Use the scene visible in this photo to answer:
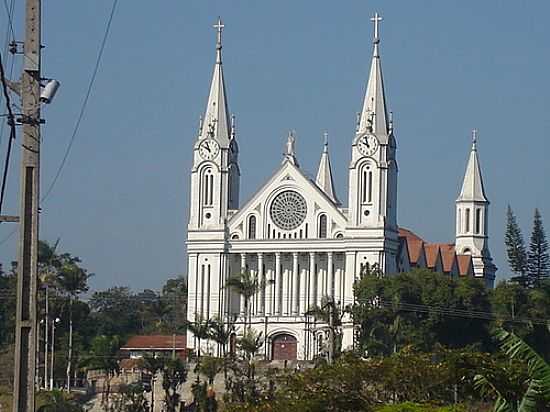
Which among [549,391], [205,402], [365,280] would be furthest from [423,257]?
[549,391]

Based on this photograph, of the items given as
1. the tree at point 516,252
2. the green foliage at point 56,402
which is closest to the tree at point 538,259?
the tree at point 516,252

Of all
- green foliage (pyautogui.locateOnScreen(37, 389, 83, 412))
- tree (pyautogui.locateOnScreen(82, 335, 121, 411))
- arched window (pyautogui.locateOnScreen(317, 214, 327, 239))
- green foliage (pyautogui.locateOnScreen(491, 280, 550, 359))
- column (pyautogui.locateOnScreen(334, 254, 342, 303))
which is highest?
arched window (pyautogui.locateOnScreen(317, 214, 327, 239))

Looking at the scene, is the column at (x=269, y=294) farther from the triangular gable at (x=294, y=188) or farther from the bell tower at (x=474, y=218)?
the bell tower at (x=474, y=218)

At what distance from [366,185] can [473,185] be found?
19.9 metres

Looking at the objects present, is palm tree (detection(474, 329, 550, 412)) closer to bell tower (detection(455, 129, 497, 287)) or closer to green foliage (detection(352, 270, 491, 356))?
green foliage (detection(352, 270, 491, 356))

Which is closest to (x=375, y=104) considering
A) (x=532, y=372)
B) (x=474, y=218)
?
(x=474, y=218)

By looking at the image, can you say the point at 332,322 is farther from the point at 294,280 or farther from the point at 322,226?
the point at 322,226

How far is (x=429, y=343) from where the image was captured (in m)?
94.9

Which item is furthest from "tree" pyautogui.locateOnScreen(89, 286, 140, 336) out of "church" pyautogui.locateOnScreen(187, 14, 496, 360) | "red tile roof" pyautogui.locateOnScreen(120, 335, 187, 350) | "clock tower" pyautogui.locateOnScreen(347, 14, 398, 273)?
"clock tower" pyautogui.locateOnScreen(347, 14, 398, 273)

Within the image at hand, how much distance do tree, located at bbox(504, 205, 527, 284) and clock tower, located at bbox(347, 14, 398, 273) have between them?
40.0ft

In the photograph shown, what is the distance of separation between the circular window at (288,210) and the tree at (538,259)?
57.0 feet

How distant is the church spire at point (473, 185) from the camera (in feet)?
406

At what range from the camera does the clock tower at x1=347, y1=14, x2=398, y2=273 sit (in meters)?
104

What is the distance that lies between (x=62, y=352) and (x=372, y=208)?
2120cm
